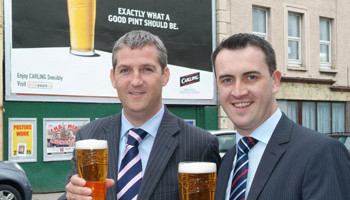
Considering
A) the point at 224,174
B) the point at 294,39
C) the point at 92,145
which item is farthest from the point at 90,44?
the point at 92,145

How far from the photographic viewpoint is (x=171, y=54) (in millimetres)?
14180

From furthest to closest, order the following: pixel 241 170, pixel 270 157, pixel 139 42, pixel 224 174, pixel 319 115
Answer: pixel 319 115, pixel 139 42, pixel 224 174, pixel 241 170, pixel 270 157

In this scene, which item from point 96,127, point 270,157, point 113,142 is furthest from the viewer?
point 96,127

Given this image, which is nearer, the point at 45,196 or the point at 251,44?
the point at 251,44

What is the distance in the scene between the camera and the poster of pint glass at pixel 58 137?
11.8 metres

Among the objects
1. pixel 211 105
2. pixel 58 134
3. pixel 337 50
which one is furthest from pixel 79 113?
pixel 337 50

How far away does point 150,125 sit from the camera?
9.91 ft

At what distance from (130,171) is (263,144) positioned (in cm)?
87

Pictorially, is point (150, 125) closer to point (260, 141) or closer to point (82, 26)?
point (260, 141)

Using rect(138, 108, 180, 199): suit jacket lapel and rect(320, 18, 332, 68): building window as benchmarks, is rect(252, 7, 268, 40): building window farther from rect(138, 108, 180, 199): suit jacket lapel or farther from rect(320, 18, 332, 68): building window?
rect(138, 108, 180, 199): suit jacket lapel

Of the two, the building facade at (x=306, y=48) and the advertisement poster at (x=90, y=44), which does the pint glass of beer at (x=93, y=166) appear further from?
the building facade at (x=306, y=48)

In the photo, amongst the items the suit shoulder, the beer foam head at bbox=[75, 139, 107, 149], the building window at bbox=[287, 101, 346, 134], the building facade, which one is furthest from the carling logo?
the beer foam head at bbox=[75, 139, 107, 149]

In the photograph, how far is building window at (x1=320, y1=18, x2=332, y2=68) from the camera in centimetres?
1825

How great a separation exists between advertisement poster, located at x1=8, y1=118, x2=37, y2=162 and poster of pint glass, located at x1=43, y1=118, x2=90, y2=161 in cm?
31
